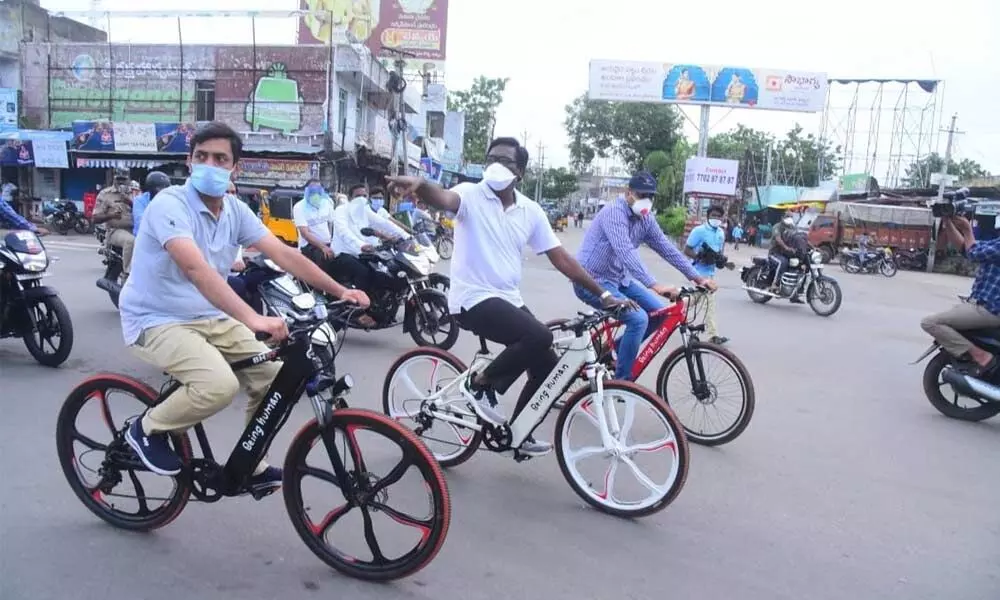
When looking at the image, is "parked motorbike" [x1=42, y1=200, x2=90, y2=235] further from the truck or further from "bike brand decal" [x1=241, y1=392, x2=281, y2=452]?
the truck

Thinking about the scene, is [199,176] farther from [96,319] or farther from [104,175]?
[104,175]

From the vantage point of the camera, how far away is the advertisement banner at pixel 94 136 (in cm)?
2191

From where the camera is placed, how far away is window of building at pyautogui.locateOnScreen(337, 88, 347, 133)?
24.0 metres

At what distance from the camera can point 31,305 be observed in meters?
5.66

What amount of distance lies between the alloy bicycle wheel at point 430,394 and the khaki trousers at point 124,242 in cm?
Result: 464

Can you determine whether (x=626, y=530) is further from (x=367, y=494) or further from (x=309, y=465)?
(x=309, y=465)

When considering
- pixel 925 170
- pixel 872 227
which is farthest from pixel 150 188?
pixel 925 170

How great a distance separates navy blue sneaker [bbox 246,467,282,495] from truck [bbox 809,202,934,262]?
26.4 metres

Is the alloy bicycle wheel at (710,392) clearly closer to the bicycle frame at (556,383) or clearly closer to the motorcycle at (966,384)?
the bicycle frame at (556,383)

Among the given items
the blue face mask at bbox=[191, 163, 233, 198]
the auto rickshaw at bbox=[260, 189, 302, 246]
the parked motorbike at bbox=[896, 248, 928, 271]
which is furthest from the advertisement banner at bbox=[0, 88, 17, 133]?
the parked motorbike at bbox=[896, 248, 928, 271]

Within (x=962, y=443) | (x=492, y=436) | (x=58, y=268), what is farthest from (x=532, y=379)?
(x=58, y=268)

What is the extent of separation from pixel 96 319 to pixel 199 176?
5.87 metres

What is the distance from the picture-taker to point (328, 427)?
2.67 meters

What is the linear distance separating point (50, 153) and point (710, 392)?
23.4 metres
